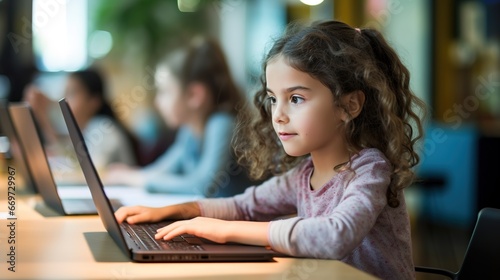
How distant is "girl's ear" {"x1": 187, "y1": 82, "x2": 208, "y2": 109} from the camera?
3.38 meters

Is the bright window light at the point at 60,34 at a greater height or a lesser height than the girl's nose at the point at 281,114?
lesser

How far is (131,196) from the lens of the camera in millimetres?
2535

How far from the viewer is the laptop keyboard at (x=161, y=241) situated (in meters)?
1.30

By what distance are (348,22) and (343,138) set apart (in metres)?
4.93

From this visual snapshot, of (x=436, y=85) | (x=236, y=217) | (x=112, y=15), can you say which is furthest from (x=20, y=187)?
(x=436, y=85)

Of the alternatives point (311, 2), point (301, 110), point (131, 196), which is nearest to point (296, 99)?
point (301, 110)

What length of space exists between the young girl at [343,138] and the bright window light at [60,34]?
417 centimetres

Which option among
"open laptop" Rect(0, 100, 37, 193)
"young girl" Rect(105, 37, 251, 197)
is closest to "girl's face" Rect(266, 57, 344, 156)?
"open laptop" Rect(0, 100, 37, 193)

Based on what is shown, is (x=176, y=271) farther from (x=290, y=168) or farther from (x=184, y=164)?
(x=184, y=164)

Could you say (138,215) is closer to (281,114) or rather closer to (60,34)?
(281,114)

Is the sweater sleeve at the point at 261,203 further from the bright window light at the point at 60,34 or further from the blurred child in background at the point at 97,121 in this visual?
the bright window light at the point at 60,34

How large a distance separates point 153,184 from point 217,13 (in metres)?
3.58

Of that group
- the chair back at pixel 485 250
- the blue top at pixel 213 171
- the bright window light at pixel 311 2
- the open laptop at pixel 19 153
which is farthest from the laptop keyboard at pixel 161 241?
the bright window light at pixel 311 2

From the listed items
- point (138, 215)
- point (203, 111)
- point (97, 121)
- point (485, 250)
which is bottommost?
point (97, 121)
